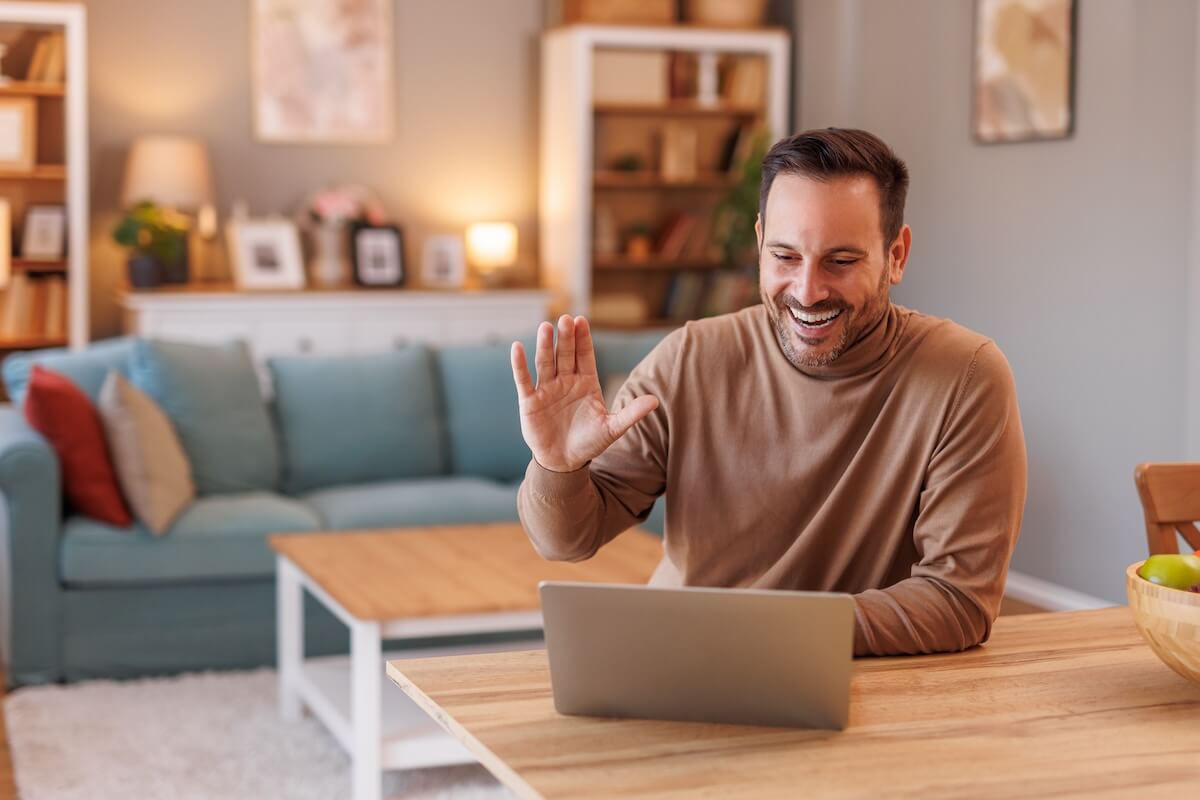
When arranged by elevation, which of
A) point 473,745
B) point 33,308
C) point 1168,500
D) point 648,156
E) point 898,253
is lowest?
point 473,745

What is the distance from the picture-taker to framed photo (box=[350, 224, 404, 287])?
6.23m

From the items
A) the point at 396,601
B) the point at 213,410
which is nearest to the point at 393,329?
the point at 213,410

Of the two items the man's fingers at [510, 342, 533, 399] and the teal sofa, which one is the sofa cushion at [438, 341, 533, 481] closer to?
the teal sofa

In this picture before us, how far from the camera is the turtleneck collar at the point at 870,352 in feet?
5.77

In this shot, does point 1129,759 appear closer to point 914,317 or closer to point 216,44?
point 914,317

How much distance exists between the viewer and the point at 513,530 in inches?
155

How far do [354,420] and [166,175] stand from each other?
1.64 m

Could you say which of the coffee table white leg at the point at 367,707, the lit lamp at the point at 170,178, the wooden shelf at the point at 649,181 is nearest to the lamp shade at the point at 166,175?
the lit lamp at the point at 170,178

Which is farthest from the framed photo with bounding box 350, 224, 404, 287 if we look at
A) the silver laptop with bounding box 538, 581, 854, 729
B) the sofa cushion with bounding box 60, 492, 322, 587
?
the silver laptop with bounding box 538, 581, 854, 729

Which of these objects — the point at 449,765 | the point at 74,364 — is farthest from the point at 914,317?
the point at 74,364

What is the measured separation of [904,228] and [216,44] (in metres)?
5.03

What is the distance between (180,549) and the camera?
3.98 m

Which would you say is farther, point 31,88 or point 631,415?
point 31,88

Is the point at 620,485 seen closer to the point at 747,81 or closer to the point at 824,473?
the point at 824,473
